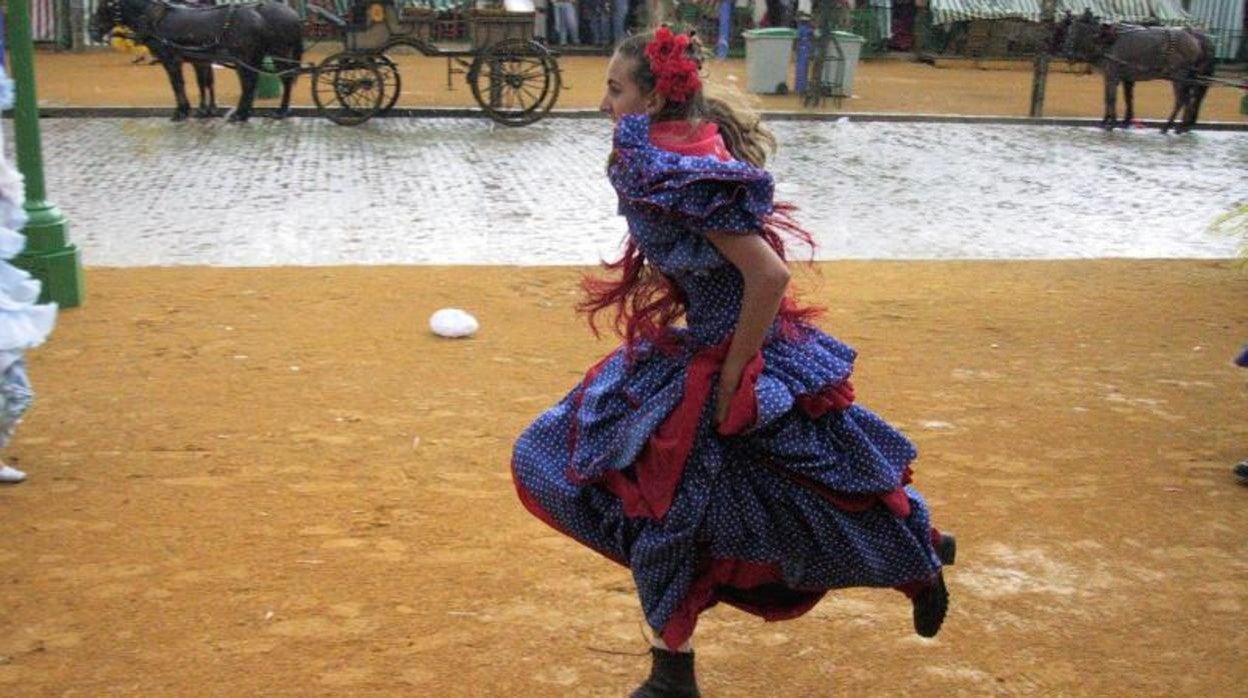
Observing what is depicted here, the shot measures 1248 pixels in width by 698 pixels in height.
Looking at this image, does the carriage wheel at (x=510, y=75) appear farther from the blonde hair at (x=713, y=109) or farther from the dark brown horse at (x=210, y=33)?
the blonde hair at (x=713, y=109)

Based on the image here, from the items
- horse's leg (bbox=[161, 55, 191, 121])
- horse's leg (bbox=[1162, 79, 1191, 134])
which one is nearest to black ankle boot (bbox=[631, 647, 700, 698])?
horse's leg (bbox=[161, 55, 191, 121])

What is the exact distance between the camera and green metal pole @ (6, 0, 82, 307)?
7.14m

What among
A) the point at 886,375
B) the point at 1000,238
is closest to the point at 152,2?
the point at 1000,238

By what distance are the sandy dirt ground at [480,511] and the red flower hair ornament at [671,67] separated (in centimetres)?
151

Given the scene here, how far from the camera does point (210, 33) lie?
51.3 feet

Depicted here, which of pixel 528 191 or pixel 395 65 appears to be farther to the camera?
pixel 395 65

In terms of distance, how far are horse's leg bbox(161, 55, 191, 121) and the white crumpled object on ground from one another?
33.4 feet

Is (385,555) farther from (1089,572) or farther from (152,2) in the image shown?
(152,2)

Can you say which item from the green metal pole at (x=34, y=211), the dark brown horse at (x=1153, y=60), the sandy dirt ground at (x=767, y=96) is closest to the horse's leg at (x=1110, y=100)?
the dark brown horse at (x=1153, y=60)

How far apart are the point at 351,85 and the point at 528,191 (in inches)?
191

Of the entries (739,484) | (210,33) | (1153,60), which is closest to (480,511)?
(739,484)

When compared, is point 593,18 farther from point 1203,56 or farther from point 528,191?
point 528,191

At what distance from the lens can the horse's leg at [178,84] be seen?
52.0 ft

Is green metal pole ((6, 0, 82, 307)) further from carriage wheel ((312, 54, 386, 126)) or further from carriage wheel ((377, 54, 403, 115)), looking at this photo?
carriage wheel ((377, 54, 403, 115))
